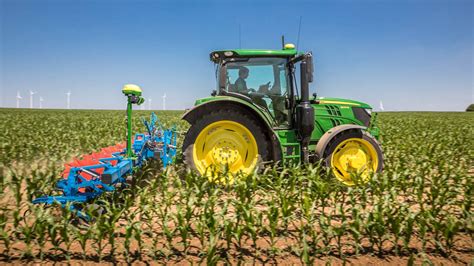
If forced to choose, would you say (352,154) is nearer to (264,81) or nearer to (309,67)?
(309,67)

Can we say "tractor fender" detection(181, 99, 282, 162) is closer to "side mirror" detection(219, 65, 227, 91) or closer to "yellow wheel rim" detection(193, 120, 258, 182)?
"yellow wheel rim" detection(193, 120, 258, 182)

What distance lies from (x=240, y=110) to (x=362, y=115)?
2886mm

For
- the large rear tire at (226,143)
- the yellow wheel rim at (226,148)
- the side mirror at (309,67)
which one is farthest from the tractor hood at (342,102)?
the yellow wheel rim at (226,148)

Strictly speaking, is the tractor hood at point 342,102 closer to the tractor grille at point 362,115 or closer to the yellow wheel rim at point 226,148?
the tractor grille at point 362,115

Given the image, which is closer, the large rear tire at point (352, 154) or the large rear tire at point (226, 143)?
the large rear tire at point (226, 143)

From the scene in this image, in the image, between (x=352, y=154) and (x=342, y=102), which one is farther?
(x=342, y=102)

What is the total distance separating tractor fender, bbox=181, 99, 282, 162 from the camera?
4.91 m

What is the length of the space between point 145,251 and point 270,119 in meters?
3.05

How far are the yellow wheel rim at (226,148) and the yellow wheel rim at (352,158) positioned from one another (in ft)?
5.11

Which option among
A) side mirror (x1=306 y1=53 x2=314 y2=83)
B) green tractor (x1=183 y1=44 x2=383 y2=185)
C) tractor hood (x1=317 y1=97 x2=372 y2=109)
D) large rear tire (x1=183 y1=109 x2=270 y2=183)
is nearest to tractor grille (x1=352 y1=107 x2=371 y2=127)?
tractor hood (x1=317 y1=97 x2=372 y2=109)

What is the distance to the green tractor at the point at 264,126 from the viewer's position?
4930 mm

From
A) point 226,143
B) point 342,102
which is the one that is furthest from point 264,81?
point 342,102

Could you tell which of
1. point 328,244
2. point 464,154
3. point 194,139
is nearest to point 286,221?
point 328,244

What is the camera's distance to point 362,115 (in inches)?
245
